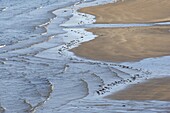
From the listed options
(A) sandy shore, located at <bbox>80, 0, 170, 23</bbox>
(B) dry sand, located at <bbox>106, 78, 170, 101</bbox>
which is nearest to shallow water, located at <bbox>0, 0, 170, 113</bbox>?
(B) dry sand, located at <bbox>106, 78, 170, 101</bbox>

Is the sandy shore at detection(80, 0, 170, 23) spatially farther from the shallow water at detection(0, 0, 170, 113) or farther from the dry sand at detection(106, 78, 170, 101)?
the dry sand at detection(106, 78, 170, 101)

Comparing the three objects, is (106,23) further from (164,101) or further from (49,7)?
(164,101)

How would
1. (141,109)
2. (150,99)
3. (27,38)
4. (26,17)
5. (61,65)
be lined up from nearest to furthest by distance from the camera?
1. (141,109)
2. (150,99)
3. (61,65)
4. (27,38)
5. (26,17)

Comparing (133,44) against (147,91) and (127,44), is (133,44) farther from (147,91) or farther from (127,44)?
(147,91)

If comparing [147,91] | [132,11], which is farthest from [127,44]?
[132,11]

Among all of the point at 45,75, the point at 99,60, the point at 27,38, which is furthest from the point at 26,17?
the point at 45,75

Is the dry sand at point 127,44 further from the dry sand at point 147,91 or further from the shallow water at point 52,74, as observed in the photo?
the dry sand at point 147,91

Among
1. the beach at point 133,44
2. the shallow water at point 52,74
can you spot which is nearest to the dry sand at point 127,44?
the beach at point 133,44

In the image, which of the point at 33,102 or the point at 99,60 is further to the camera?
the point at 99,60
